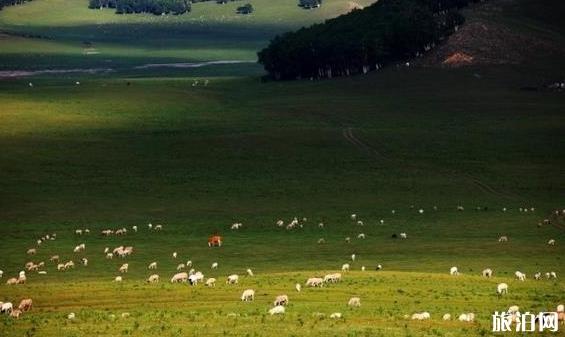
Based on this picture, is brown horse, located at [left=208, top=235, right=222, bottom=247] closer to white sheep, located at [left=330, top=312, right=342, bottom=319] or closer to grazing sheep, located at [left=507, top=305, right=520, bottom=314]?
white sheep, located at [left=330, top=312, right=342, bottom=319]

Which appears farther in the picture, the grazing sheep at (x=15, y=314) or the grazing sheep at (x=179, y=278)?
the grazing sheep at (x=179, y=278)

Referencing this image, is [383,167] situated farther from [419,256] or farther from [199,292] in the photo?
[199,292]

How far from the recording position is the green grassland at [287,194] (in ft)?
159

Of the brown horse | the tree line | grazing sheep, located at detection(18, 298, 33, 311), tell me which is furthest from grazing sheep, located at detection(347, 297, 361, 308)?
the tree line

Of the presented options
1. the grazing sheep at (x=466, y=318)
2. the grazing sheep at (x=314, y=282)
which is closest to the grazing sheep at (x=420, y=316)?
the grazing sheep at (x=466, y=318)

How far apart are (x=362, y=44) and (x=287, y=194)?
73.3m

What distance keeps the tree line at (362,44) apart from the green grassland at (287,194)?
4.99 metres

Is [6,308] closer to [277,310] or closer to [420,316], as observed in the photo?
[277,310]

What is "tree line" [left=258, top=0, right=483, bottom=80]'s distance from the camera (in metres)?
162

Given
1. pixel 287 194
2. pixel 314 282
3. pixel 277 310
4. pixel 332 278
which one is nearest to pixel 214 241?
pixel 332 278

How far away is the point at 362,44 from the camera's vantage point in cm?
16012

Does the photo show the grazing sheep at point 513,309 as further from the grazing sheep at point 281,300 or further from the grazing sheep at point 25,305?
the grazing sheep at point 25,305

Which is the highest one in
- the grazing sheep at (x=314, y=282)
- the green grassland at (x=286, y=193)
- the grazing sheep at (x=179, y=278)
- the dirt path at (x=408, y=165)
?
the grazing sheep at (x=314, y=282)

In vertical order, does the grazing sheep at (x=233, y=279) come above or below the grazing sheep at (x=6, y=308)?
below
